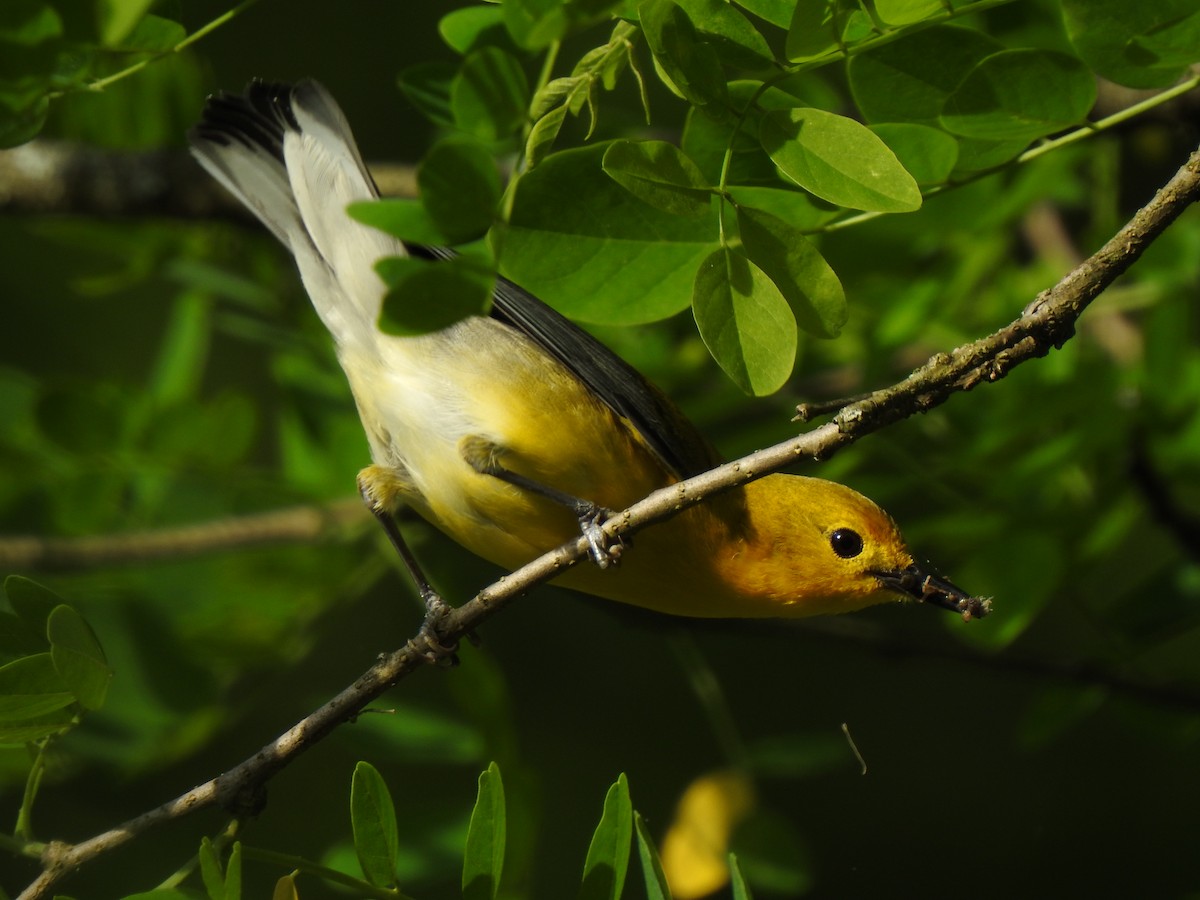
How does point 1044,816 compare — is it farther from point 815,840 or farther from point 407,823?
point 407,823

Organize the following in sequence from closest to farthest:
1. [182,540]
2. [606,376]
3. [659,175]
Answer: [659,175], [606,376], [182,540]

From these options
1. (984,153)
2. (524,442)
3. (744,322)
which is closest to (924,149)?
(984,153)

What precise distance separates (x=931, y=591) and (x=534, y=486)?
3.55 ft

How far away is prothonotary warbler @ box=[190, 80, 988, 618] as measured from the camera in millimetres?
3492

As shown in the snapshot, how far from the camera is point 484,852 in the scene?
2514 mm

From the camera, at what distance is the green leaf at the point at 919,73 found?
2.65 meters

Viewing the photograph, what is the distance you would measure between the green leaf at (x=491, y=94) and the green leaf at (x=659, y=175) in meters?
0.19

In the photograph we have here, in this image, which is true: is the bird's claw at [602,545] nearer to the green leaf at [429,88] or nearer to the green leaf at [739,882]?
the green leaf at [739,882]

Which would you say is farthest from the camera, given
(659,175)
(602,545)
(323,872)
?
(602,545)

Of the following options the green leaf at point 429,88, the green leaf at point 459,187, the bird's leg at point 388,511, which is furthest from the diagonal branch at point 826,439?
the green leaf at point 429,88

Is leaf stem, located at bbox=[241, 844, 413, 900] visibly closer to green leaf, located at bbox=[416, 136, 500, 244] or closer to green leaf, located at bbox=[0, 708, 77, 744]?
green leaf, located at bbox=[0, 708, 77, 744]

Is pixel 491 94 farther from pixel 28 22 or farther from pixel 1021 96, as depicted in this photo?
pixel 1021 96

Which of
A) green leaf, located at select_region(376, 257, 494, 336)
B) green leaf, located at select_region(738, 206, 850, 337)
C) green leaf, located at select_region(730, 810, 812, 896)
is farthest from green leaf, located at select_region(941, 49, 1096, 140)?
green leaf, located at select_region(730, 810, 812, 896)

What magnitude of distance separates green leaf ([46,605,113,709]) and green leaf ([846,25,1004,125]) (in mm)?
1814
